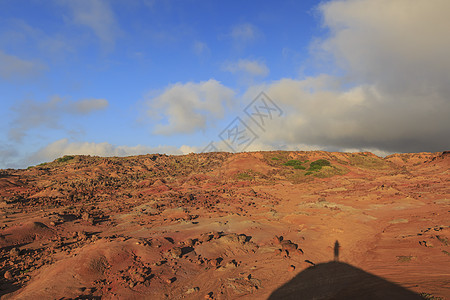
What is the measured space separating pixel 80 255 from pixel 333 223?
14.3m

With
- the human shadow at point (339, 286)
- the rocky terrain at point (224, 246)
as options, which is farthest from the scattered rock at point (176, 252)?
the human shadow at point (339, 286)

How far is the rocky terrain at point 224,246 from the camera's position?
803cm

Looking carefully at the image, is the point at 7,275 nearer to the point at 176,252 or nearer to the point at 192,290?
the point at 176,252

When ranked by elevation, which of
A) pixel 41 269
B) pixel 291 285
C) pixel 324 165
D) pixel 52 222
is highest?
pixel 324 165

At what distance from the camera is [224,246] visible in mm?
11633

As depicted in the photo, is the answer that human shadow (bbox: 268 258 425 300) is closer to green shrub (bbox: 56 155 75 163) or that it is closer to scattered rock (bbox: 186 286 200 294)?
scattered rock (bbox: 186 286 200 294)

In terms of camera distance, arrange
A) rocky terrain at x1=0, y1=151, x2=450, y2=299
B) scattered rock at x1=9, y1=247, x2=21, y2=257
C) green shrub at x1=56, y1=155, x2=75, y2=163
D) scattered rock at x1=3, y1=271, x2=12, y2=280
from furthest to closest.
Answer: green shrub at x1=56, y1=155, x2=75, y2=163 < scattered rock at x1=9, y1=247, x2=21, y2=257 < scattered rock at x1=3, y1=271, x2=12, y2=280 < rocky terrain at x1=0, y1=151, x2=450, y2=299

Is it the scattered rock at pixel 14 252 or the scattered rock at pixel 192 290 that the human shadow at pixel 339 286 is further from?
the scattered rock at pixel 14 252

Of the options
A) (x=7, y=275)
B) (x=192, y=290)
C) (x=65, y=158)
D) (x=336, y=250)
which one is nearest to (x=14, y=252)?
(x=7, y=275)

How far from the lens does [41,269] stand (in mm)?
9367

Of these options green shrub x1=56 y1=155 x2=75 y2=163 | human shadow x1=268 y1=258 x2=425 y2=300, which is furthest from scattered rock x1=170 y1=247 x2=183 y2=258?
green shrub x1=56 y1=155 x2=75 y2=163

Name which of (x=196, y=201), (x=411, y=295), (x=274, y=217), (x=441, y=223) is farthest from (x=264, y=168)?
(x=411, y=295)

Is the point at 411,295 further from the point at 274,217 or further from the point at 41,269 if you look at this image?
the point at 41,269

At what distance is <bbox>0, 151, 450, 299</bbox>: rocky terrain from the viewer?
8031 millimetres
